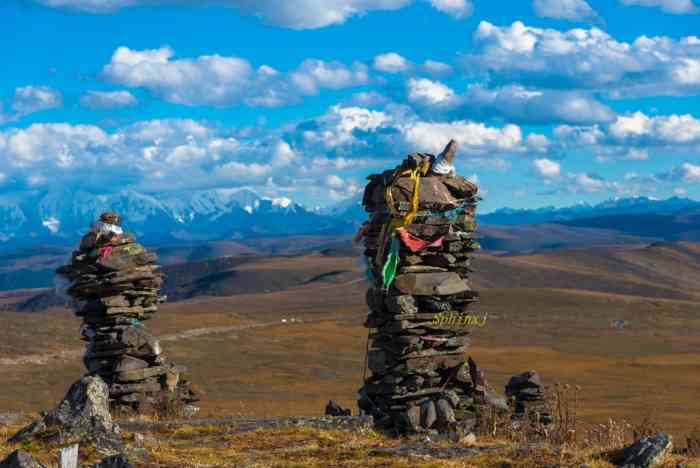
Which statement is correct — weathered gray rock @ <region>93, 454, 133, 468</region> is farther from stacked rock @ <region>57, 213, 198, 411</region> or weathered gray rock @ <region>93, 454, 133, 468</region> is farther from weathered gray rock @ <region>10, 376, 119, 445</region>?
stacked rock @ <region>57, 213, 198, 411</region>

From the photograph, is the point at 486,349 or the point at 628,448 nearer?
the point at 628,448

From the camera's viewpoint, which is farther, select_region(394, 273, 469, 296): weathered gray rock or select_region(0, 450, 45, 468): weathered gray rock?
select_region(394, 273, 469, 296): weathered gray rock

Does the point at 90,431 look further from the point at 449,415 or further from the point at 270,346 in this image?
the point at 270,346

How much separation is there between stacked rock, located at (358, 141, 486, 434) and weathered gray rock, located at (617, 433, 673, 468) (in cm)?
478

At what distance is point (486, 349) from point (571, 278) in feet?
326

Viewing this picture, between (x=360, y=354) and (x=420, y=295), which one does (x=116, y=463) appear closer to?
(x=420, y=295)

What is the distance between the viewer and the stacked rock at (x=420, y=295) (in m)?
16.0

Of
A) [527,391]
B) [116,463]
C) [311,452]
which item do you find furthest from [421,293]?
[527,391]

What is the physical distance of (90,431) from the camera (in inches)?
509

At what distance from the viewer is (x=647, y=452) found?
10641 millimetres

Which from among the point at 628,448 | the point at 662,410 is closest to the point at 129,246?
the point at 628,448

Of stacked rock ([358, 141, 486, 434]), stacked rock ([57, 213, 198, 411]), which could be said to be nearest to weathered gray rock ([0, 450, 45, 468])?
stacked rock ([358, 141, 486, 434])

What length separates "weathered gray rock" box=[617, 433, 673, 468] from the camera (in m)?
10.5

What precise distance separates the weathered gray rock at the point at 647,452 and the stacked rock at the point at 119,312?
11843 millimetres
